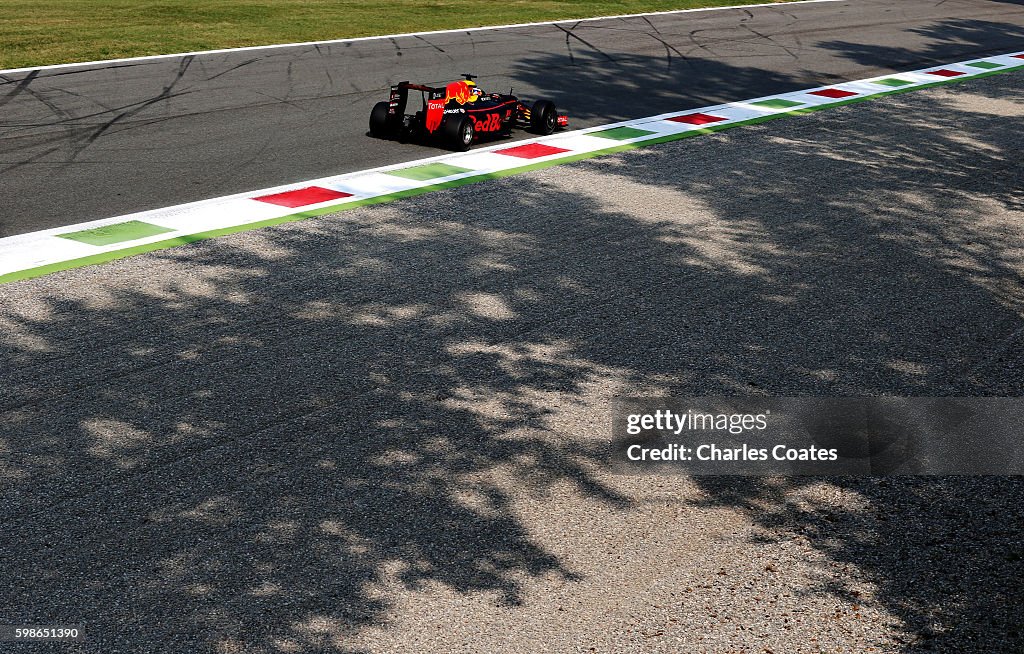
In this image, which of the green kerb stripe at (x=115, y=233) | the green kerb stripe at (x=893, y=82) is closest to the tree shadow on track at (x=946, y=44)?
the green kerb stripe at (x=893, y=82)

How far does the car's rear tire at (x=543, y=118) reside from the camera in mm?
12672

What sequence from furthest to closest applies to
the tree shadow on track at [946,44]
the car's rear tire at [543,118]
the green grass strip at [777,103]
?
the tree shadow on track at [946,44] → the green grass strip at [777,103] → the car's rear tire at [543,118]

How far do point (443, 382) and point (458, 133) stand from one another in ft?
20.0

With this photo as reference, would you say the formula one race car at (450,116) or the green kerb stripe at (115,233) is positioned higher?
the formula one race car at (450,116)

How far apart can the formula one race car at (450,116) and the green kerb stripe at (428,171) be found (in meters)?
0.76

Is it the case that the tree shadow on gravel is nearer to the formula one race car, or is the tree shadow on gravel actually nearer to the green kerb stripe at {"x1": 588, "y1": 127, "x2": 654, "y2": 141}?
the formula one race car

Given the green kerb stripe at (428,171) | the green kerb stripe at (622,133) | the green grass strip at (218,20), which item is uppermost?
the green grass strip at (218,20)

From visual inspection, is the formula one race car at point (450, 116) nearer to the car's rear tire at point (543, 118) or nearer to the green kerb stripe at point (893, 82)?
the car's rear tire at point (543, 118)

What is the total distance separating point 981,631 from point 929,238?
5.59 meters

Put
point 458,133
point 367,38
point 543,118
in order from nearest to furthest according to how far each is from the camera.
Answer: point 458,133
point 543,118
point 367,38

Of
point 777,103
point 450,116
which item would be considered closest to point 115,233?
point 450,116

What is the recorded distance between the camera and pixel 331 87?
50.2 feet

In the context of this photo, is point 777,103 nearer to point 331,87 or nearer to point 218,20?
point 331,87

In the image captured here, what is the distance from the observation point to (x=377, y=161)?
11.4m
